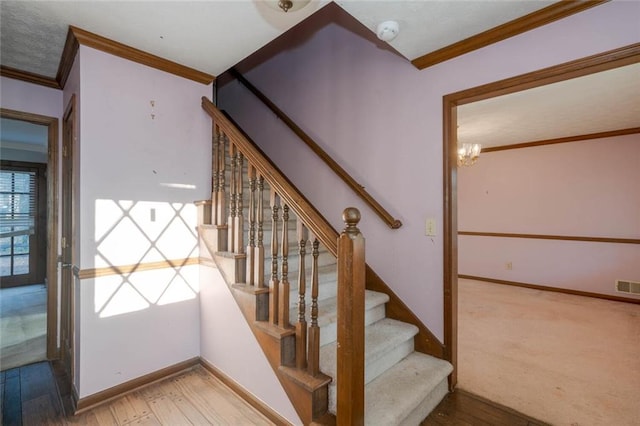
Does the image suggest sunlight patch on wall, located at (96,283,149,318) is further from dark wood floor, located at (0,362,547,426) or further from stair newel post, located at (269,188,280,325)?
stair newel post, located at (269,188,280,325)

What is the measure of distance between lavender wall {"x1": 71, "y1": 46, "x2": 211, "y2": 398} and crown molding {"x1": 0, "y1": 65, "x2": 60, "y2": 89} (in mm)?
296

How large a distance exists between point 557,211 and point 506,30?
13.2ft

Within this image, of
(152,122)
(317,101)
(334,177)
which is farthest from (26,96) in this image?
(334,177)

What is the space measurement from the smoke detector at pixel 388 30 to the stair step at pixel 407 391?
6.92 ft

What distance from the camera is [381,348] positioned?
1.92 m

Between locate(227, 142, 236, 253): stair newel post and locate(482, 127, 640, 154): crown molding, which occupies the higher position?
locate(482, 127, 640, 154): crown molding

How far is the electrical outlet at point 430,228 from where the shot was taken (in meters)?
2.17

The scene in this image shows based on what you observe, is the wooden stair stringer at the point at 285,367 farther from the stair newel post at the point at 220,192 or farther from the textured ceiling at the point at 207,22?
the textured ceiling at the point at 207,22

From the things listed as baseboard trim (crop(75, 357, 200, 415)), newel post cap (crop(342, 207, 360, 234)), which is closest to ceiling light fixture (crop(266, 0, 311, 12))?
newel post cap (crop(342, 207, 360, 234))

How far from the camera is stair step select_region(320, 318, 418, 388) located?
173cm

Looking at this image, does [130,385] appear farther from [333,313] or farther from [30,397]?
[333,313]

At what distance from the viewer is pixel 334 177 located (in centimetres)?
290

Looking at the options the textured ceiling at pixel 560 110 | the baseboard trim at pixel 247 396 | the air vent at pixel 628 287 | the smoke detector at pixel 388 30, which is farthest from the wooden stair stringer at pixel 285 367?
the air vent at pixel 628 287

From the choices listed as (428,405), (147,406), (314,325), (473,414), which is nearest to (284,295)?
(314,325)
